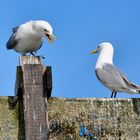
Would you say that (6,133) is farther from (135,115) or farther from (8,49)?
(8,49)

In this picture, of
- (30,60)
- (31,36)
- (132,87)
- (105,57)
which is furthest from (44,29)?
(30,60)

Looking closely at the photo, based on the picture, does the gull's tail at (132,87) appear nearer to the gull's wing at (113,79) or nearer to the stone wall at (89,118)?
the gull's wing at (113,79)

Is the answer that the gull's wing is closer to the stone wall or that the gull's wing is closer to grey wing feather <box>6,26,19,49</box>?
the stone wall

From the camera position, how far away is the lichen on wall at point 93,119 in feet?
20.0

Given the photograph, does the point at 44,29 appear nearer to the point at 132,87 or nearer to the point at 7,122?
the point at 132,87

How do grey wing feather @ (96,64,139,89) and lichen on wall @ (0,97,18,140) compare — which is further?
grey wing feather @ (96,64,139,89)

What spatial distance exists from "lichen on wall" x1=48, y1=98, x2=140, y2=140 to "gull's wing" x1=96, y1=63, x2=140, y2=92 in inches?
67.8

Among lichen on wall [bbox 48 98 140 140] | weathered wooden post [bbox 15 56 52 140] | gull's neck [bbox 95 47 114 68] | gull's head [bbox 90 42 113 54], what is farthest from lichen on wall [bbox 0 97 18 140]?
gull's head [bbox 90 42 113 54]

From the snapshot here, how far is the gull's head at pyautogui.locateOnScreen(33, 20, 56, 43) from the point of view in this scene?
31.5 ft

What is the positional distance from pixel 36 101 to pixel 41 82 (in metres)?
0.25

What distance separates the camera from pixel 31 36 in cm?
991

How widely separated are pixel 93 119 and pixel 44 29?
3.85 metres

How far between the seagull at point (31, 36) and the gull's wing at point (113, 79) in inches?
60.1

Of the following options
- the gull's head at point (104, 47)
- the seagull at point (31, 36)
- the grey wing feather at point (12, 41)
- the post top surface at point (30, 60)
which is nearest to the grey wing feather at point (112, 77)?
the gull's head at point (104, 47)
